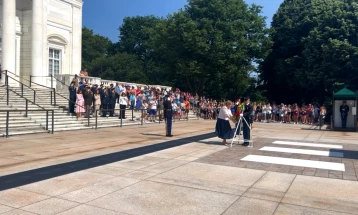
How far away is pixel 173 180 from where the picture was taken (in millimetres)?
7176

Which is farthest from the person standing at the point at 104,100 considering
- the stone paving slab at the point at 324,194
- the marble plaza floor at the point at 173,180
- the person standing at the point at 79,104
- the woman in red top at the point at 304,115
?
the woman in red top at the point at 304,115

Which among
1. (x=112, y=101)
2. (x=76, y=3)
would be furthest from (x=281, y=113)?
(x=76, y=3)

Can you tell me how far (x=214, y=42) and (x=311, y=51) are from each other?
32.8 ft

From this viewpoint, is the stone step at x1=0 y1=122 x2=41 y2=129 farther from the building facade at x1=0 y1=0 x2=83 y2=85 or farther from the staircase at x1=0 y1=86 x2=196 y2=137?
the building facade at x1=0 y1=0 x2=83 y2=85

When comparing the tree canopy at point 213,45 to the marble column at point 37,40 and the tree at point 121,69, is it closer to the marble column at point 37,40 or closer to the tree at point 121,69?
the tree at point 121,69

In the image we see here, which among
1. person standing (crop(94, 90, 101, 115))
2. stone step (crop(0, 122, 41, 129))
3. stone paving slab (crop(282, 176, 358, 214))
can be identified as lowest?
stone paving slab (crop(282, 176, 358, 214))

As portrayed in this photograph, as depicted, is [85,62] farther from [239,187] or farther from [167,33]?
[239,187]

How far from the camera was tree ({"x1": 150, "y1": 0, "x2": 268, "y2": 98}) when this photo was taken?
3897cm

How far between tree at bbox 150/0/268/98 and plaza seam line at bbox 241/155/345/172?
94.8ft

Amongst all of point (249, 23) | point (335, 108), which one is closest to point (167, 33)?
point (249, 23)

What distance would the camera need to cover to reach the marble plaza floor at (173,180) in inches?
218

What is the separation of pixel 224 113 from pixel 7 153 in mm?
6997

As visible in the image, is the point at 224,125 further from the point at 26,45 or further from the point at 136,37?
the point at 136,37

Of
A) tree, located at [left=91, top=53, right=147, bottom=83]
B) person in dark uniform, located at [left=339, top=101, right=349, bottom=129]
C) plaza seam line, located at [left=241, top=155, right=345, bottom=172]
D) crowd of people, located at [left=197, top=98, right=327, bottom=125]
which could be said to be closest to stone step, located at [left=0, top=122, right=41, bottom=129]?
plaza seam line, located at [left=241, top=155, right=345, bottom=172]
